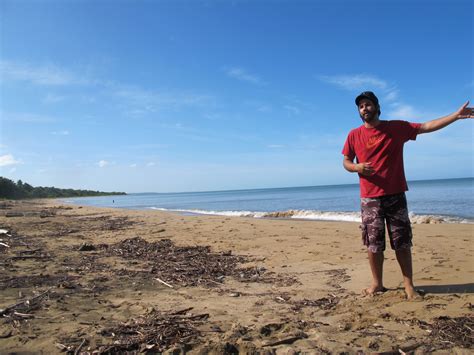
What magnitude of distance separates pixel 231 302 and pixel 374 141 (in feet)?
7.80

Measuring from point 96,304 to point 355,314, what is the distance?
2.65 metres

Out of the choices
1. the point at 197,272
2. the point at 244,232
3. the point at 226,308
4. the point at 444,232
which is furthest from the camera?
the point at 244,232

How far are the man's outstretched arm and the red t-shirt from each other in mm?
75

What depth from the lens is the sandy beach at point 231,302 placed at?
2.55 m

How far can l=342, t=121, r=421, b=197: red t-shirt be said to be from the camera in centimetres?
354

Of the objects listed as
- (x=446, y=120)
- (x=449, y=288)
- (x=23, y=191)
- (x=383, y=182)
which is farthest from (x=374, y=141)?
(x=23, y=191)

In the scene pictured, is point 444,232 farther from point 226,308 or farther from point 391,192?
point 226,308

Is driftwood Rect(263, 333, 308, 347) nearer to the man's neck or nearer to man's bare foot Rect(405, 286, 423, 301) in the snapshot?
man's bare foot Rect(405, 286, 423, 301)

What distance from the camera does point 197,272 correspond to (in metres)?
5.29

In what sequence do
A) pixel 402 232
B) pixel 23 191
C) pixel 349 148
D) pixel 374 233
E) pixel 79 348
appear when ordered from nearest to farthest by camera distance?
pixel 79 348, pixel 402 232, pixel 374 233, pixel 349 148, pixel 23 191

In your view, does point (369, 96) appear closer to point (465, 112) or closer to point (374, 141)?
point (374, 141)

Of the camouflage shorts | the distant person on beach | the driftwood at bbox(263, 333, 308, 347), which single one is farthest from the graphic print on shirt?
the driftwood at bbox(263, 333, 308, 347)

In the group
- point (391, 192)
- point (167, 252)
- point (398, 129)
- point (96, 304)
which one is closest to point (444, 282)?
point (391, 192)

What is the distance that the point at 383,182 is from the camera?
140 inches
